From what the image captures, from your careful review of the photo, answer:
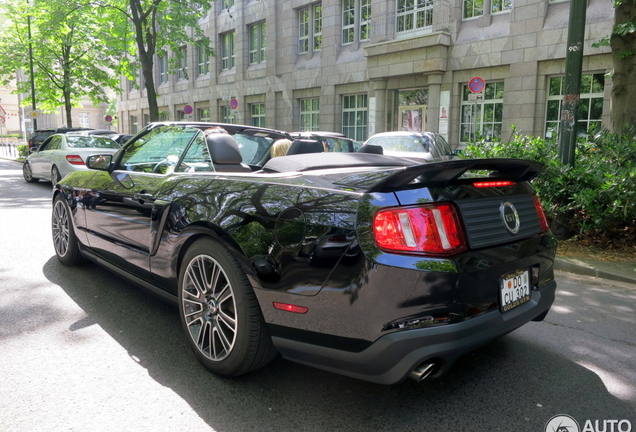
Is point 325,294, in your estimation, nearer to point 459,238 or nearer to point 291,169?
point 459,238

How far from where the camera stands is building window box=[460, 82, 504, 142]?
17625 millimetres

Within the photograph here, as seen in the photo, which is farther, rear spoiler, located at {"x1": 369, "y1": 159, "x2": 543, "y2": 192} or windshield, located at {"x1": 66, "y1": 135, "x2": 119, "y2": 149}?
windshield, located at {"x1": 66, "y1": 135, "x2": 119, "y2": 149}

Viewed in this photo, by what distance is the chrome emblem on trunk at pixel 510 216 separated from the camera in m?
2.71

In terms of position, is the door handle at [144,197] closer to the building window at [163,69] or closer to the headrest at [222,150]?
the headrest at [222,150]

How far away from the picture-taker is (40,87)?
30531 mm

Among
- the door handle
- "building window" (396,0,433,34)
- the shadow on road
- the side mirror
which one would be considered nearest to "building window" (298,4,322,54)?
"building window" (396,0,433,34)

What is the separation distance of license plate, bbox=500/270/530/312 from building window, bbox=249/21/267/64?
87.8 ft

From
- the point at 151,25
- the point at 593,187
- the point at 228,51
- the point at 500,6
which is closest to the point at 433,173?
the point at 593,187

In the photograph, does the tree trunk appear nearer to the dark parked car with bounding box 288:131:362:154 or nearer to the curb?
the curb

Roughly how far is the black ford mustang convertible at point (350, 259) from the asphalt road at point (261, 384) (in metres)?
0.26

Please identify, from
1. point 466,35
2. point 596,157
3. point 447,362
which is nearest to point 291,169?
point 447,362

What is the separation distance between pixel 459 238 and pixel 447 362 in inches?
22.7

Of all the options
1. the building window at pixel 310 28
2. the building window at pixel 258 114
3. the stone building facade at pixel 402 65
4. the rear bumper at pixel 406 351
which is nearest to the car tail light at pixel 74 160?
the stone building facade at pixel 402 65

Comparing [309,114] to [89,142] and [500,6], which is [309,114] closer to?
[500,6]
